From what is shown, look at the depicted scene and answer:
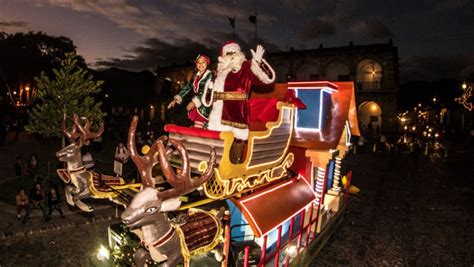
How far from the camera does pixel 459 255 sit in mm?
8867

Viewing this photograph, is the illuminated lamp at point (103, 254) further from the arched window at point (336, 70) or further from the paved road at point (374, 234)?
the arched window at point (336, 70)

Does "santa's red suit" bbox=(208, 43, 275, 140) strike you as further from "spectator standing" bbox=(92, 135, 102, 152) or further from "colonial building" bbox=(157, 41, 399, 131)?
"colonial building" bbox=(157, 41, 399, 131)

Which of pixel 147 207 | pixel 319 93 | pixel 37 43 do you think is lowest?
pixel 147 207

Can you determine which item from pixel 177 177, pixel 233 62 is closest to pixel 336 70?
pixel 233 62

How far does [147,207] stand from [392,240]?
9.57 m

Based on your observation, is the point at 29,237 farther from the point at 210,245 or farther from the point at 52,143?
the point at 52,143

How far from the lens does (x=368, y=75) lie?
3653 cm

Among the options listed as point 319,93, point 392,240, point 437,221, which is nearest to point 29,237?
point 319,93

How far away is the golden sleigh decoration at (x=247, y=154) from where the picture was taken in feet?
12.8

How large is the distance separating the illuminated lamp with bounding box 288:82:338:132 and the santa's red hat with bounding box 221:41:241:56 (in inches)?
139

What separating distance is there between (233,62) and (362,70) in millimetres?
36271

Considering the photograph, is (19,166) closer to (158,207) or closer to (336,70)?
(158,207)

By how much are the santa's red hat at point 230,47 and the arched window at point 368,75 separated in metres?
34.7

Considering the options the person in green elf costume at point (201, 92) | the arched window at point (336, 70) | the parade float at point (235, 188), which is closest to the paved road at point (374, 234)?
the parade float at point (235, 188)
